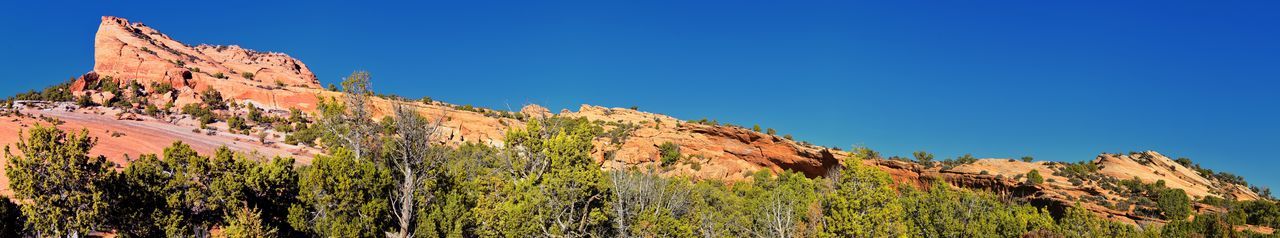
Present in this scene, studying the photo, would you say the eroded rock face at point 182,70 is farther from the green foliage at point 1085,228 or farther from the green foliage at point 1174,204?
the green foliage at point 1174,204

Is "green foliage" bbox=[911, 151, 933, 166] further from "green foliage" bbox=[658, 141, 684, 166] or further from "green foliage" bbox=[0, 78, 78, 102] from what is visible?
"green foliage" bbox=[0, 78, 78, 102]

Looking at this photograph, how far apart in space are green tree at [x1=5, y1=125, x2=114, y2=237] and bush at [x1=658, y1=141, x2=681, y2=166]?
175ft

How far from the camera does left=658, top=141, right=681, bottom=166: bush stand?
69.8 metres

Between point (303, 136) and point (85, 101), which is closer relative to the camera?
point (303, 136)

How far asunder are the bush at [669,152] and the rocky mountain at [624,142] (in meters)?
0.50

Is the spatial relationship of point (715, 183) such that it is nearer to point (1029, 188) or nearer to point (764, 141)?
point (764, 141)

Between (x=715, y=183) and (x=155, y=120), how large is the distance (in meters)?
56.4

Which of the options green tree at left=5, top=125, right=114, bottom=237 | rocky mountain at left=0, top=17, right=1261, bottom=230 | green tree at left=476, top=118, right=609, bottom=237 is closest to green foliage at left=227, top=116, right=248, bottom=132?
rocky mountain at left=0, top=17, right=1261, bottom=230

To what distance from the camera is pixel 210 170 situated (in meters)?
24.7

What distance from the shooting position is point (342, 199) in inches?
966

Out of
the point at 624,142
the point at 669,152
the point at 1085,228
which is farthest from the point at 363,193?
the point at 624,142

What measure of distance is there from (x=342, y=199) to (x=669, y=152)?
48048 millimetres

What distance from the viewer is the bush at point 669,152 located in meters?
69.8

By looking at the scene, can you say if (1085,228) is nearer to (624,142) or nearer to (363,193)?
(363,193)
